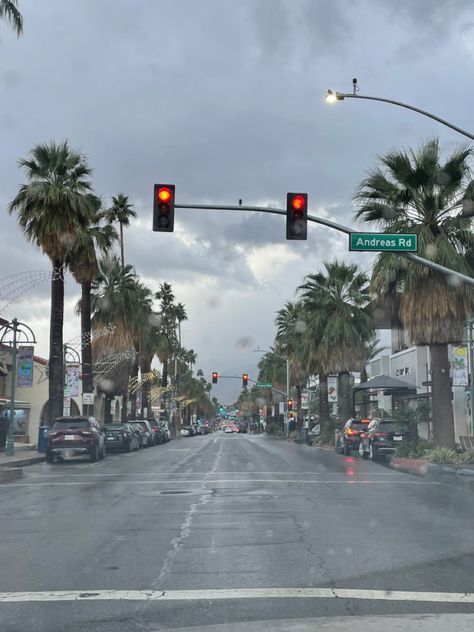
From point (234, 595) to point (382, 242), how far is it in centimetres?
1304

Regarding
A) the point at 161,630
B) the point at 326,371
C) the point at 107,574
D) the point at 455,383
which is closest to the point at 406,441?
the point at 455,383

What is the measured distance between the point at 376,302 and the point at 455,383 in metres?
4.18

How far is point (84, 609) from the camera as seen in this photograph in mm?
7008

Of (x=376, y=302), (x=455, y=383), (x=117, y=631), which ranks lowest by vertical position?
(x=117, y=631)

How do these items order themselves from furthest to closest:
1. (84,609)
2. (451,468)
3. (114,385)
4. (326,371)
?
1. (114,385)
2. (326,371)
3. (451,468)
4. (84,609)

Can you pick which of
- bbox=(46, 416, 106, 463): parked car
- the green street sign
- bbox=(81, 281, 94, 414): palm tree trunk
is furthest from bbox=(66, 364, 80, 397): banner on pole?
the green street sign

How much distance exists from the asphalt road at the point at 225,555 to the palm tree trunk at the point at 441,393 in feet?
28.0

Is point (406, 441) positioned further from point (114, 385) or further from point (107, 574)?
point (114, 385)

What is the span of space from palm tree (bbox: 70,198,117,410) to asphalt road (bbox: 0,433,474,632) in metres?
19.4

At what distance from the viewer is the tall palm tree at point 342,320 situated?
143 feet

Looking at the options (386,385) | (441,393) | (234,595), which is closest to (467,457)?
(441,393)

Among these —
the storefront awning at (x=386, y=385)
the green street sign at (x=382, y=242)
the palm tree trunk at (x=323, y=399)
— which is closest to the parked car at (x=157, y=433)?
the palm tree trunk at (x=323, y=399)

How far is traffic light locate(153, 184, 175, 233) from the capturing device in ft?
57.3

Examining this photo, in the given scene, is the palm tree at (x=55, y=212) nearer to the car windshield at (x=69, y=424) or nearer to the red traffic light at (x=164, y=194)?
the car windshield at (x=69, y=424)
